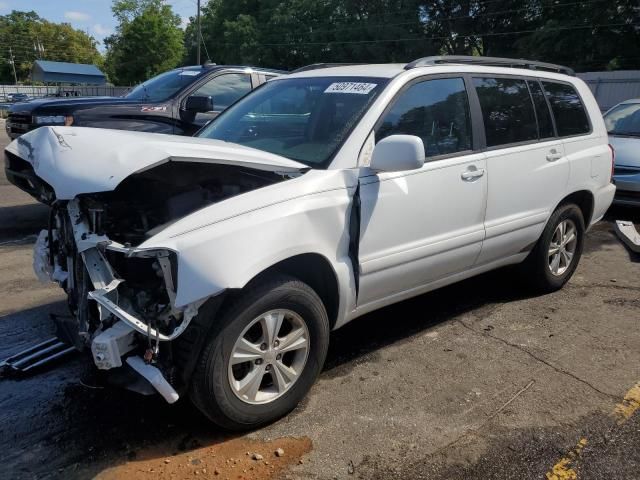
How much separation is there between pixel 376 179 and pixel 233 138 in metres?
1.16

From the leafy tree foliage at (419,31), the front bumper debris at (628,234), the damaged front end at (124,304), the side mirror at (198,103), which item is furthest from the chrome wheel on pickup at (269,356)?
the leafy tree foliage at (419,31)

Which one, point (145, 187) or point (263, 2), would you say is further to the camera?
point (263, 2)

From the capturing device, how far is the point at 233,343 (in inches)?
110

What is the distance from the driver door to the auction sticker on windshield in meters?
0.20

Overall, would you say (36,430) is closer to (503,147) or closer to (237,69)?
(503,147)

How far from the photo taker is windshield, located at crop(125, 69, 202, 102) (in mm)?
7546

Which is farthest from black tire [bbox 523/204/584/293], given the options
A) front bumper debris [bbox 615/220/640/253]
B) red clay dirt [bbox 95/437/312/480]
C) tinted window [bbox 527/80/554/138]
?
red clay dirt [bbox 95/437/312/480]

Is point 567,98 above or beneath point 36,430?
above

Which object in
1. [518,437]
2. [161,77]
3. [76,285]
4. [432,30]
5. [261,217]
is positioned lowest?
[518,437]

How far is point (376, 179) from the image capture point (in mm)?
3410

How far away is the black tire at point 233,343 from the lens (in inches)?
108

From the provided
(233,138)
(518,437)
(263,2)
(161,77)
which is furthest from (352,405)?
(263,2)

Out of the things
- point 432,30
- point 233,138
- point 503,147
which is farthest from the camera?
point 432,30

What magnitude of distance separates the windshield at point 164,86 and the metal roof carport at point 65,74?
211 ft
